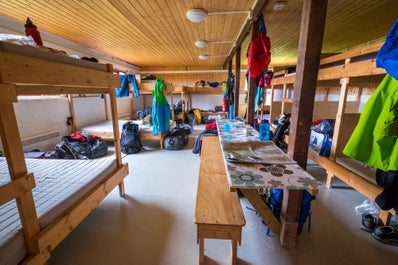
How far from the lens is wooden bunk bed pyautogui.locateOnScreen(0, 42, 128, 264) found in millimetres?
861

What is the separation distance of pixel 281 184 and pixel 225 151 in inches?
22.0

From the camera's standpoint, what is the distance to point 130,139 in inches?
146

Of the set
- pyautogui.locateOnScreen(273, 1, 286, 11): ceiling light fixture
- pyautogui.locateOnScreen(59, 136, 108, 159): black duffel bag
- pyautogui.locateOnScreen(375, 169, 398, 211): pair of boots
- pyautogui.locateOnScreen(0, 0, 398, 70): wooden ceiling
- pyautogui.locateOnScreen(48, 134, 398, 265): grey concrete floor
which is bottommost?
pyautogui.locateOnScreen(48, 134, 398, 265): grey concrete floor

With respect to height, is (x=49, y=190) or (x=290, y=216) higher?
(x=49, y=190)

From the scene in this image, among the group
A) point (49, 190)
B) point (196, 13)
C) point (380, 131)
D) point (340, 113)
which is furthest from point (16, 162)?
point (340, 113)

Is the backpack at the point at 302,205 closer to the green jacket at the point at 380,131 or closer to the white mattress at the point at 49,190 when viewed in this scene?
the green jacket at the point at 380,131

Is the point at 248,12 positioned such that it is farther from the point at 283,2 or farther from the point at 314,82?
the point at 314,82

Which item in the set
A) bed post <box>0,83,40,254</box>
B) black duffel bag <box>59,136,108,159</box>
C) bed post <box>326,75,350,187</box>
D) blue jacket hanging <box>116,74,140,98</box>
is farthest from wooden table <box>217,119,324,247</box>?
blue jacket hanging <box>116,74,140,98</box>

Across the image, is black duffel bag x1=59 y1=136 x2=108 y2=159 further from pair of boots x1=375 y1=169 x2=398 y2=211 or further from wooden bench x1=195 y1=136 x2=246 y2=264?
pair of boots x1=375 y1=169 x2=398 y2=211

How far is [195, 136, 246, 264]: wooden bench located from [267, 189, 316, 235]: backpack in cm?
41

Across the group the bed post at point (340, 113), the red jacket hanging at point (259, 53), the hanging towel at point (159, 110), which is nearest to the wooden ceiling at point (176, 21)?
the red jacket hanging at point (259, 53)

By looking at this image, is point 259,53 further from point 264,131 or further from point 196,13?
point 196,13

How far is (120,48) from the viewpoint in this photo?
468cm

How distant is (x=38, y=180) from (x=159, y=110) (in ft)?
8.03
